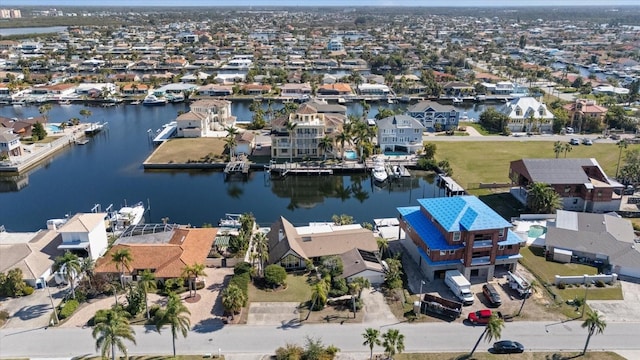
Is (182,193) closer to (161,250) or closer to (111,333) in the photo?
(161,250)

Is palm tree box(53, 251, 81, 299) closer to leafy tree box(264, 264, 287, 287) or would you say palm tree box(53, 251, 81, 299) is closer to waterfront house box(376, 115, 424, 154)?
leafy tree box(264, 264, 287, 287)

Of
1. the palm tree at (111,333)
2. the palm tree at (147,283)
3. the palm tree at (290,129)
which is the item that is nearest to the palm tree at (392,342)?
the palm tree at (111,333)

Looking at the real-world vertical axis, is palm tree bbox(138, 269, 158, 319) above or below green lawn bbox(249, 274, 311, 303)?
above

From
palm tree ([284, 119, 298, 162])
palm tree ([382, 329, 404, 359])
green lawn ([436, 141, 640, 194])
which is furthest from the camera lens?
palm tree ([284, 119, 298, 162])

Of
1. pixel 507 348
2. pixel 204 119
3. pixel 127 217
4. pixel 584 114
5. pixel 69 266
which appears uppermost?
pixel 584 114

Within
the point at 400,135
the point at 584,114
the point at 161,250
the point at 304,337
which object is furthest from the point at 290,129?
the point at 584,114

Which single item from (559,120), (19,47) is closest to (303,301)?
(559,120)

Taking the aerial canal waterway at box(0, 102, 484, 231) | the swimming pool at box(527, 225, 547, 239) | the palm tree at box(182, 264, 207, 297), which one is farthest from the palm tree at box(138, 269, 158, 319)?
the swimming pool at box(527, 225, 547, 239)
